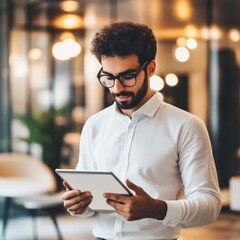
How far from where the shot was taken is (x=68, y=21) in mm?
9094

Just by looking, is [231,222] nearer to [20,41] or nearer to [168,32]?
[168,32]

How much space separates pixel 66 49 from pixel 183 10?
196cm

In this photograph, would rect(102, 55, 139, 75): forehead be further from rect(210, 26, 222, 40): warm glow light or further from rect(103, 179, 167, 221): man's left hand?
rect(210, 26, 222, 40): warm glow light

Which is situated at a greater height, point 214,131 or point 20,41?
point 20,41

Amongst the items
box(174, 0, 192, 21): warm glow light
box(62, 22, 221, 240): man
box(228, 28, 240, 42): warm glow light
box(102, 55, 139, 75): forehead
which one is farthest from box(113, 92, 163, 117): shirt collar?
box(174, 0, 192, 21): warm glow light

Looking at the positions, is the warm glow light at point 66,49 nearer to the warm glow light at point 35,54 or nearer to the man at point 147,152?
the warm glow light at point 35,54

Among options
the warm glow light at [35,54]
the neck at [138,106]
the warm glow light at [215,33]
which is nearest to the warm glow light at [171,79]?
the warm glow light at [215,33]

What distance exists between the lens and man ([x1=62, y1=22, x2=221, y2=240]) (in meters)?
1.95

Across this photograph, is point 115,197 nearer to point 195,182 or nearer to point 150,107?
point 195,182

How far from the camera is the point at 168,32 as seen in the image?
8203 mm

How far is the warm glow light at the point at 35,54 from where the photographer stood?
8.89 metres

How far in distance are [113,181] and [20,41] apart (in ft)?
23.7

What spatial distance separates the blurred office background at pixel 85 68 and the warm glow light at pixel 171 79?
14mm

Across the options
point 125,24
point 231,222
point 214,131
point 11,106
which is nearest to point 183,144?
point 125,24
